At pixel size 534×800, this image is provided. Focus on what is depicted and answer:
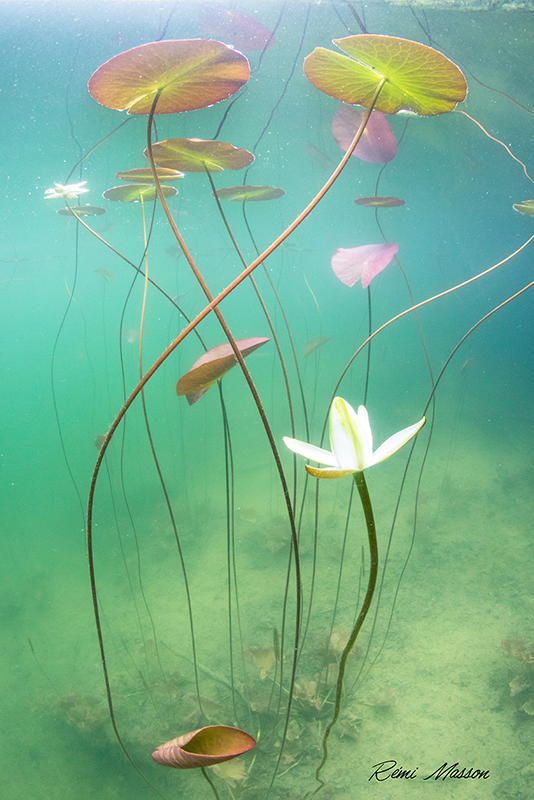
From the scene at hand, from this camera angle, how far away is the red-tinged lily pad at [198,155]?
917 mm

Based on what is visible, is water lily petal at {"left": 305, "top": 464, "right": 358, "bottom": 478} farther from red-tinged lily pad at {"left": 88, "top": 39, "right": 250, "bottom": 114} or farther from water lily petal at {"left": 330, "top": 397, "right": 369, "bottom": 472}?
red-tinged lily pad at {"left": 88, "top": 39, "right": 250, "bottom": 114}

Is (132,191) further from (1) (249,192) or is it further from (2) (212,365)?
(2) (212,365)

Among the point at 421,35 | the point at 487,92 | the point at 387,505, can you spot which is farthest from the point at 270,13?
the point at 387,505

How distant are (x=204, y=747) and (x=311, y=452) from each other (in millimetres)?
509

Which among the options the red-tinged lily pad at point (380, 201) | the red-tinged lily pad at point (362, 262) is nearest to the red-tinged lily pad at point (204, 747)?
the red-tinged lily pad at point (362, 262)

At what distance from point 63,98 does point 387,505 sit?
3.35 metres

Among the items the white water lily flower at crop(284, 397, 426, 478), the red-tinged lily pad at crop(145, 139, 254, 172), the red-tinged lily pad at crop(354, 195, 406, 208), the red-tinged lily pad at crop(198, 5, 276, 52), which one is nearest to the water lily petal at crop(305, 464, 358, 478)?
the white water lily flower at crop(284, 397, 426, 478)

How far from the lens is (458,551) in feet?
7.52

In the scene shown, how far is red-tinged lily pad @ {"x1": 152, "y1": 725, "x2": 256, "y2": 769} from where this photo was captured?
606 mm

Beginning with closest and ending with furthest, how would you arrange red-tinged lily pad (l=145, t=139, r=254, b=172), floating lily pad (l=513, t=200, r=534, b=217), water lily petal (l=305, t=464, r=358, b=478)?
water lily petal (l=305, t=464, r=358, b=478) → red-tinged lily pad (l=145, t=139, r=254, b=172) → floating lily pad (l=513, t=200, r=534, b=217)

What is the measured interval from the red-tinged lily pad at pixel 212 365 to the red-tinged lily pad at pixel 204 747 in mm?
543

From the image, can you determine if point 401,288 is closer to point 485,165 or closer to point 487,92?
point 485,165

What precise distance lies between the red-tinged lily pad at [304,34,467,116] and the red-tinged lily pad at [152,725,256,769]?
3.26 feet

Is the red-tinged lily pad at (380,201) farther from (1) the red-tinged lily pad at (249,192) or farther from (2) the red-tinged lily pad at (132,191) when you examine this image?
(2) the red-tinged lily pad at (132,191)
